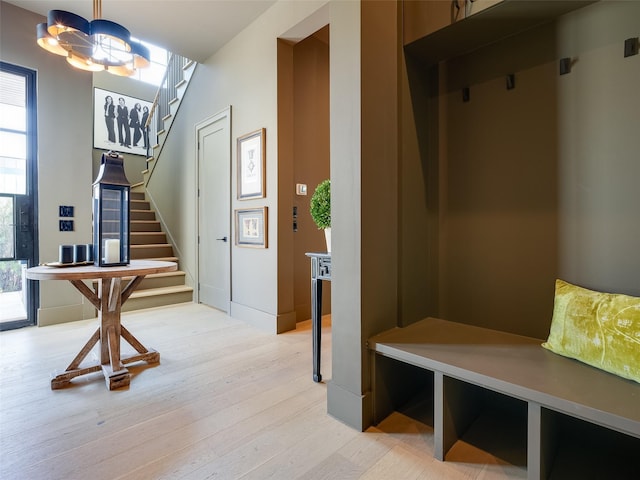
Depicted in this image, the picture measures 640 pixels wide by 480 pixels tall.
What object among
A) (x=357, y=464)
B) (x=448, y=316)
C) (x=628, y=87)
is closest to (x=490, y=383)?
(x=357, y=464)

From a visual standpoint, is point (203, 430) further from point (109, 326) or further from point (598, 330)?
point (598, 330)

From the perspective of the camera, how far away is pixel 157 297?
4125 mm

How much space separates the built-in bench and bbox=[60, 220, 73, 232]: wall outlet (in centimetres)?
362

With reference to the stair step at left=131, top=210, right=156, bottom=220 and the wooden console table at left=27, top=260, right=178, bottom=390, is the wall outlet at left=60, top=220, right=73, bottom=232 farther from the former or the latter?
the stair step at left=131, top=210, right=156, bottom=220

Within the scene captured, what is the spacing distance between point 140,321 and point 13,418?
182 centimetres

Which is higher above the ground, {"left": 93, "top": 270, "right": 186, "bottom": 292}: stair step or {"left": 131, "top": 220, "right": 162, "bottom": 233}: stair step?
{"left": 131, "top": 220, "right": 162, "bottom": 233}: stair step

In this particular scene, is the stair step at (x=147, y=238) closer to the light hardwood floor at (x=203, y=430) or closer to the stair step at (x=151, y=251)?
the stair step at (x=151, y=251)

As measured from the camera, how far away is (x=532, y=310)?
1.67 m

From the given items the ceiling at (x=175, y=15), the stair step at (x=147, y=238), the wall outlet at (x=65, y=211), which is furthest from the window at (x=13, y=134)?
the stair step at (x=147, y=238)

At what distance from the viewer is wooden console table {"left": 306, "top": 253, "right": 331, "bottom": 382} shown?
6.40ft

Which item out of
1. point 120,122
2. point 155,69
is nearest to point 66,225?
point 120,122

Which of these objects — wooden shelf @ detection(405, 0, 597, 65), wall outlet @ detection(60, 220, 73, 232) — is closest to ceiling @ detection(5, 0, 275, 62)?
wall outlet @ detection(60, 220, 73, 232)

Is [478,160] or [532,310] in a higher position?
[478,160]

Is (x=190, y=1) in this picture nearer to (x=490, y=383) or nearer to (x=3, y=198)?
(x=3, y=198)
